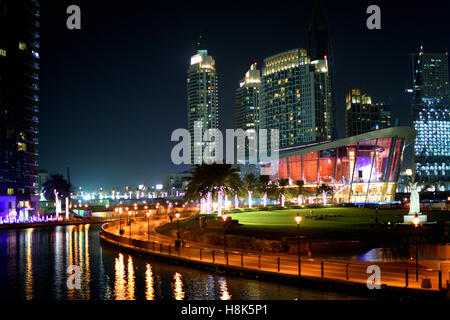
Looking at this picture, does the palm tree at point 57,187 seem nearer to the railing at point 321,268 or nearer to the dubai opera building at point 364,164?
the dubai opera building at point 364,164

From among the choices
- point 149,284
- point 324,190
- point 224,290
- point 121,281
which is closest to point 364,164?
point 324,190

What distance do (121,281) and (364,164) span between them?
125 metres

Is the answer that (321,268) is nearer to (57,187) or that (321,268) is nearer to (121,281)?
(121,281)

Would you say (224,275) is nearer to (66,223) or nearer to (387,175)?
(66,223)

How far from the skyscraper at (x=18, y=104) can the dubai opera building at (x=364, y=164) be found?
271 ft

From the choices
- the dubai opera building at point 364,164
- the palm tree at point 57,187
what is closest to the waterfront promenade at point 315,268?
the palm tree at point 57,187

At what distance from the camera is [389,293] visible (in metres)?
21.3

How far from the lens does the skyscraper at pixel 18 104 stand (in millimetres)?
107688

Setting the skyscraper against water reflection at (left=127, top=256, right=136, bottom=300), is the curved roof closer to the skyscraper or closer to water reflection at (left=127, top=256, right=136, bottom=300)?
the skyscraper

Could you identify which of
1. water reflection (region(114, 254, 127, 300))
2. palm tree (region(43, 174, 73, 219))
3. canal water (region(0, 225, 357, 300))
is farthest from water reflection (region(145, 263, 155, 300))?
palm tree (region(43, 174, 73, 219))
